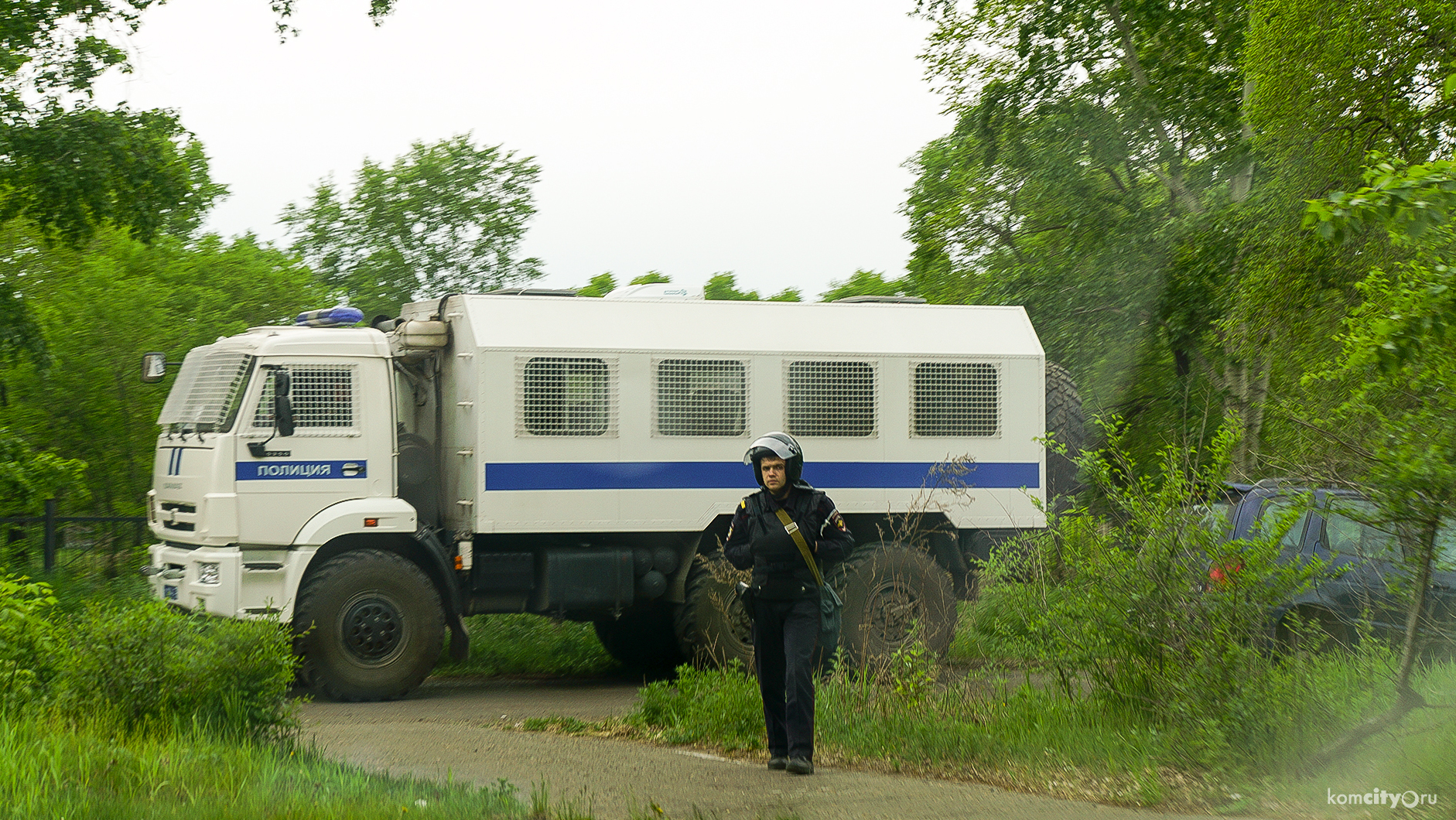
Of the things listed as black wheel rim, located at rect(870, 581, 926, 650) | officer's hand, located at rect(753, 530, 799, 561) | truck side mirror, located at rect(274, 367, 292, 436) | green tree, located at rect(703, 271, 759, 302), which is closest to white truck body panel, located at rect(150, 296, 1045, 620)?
truck side mirror, located at rect(274, 367, 292, 436)

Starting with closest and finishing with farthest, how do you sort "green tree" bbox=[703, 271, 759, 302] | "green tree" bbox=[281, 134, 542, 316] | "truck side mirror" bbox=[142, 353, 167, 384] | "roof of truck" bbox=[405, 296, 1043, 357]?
"roof of truck" bbox=[405, 296, 1043, 357] < "truck side mirror" bbox=[142, 353, 167, 384] < "green tree" bbox=[281, 134, 542, 316] < "green tree" bbox=[703, 271, 759, 302]

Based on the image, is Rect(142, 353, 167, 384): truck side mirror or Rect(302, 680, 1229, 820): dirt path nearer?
Rect(302, 680, 1229, 820): dirt path

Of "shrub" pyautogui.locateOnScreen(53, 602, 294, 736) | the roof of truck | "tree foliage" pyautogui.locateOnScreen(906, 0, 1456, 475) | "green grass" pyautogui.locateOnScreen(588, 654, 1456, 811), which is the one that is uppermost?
"tree foliage" pyautogui.locateOnScreen(906, 0, 1456, 475)

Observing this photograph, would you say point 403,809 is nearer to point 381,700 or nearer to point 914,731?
point 914,731

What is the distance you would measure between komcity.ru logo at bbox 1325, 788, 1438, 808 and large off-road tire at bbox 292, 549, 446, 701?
6948 millimetres

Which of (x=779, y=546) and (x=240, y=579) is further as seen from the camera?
(x=240, y=579)

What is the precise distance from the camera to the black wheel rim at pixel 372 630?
34.7ft

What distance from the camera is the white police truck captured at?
1059 cm

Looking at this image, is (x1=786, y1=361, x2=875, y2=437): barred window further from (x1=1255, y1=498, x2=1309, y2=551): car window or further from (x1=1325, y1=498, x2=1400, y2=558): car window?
(x1=1325, y1=498, x2=1400, y2=558): car window

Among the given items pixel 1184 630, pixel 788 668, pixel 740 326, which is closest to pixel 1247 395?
pixel 740 326

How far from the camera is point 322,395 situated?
35.7 ft

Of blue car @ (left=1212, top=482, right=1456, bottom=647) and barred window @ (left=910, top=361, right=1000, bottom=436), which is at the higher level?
barred window @ (left=910, top=361, right=1000, bottom=436)

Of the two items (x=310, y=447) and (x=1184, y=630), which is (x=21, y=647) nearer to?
(x=310, y=447)

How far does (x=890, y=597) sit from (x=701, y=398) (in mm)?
2331
